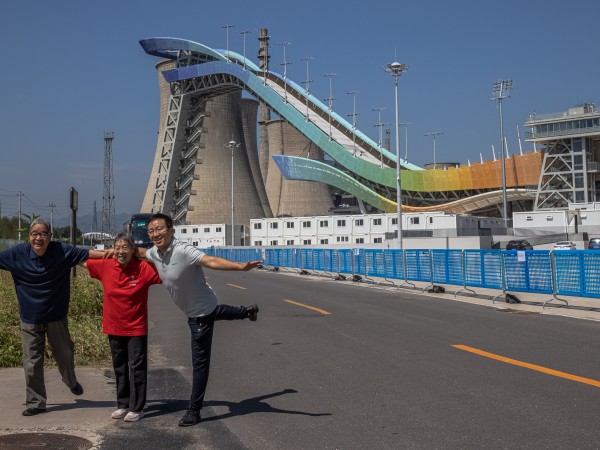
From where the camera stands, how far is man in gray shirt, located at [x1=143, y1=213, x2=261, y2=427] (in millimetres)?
5746

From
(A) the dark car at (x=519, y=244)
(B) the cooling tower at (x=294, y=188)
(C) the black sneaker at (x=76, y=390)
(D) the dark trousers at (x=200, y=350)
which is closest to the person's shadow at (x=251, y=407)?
(D) the dark trousers at (x=200, y=350)

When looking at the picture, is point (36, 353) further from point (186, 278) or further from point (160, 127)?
point (160, 127)

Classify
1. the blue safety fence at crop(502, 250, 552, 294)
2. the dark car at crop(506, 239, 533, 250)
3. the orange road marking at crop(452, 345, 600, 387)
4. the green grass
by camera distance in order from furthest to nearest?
1. the dark car at crop(506, 239, 533, 250)
2. the blue safety fence at crop(502, 250, 552, 294)
3. the green grass
4. the orange road marking at crop(452, 345, 600, 387)

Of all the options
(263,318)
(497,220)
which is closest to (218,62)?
(497,220)

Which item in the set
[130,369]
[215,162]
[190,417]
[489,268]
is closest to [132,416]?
[130,369]

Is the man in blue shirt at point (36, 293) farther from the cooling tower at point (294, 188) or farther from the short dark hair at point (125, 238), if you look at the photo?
the cooling tower at point (294, 188)

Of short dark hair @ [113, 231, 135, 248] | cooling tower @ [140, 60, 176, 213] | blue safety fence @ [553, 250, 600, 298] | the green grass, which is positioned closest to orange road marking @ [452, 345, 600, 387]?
short dark hair @ [113, 231, 135, 248]

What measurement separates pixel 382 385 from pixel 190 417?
6.85 feet

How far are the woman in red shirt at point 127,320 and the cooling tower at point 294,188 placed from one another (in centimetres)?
6846

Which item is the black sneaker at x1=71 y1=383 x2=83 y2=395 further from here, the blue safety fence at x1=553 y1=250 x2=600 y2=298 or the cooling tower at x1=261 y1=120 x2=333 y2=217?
the cooling tower at x1=261 y1=120 x2=333 y2=217

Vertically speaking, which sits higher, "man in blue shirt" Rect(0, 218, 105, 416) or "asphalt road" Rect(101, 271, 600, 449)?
"man in blue shirt" Rect(0, 218, 105, 416)

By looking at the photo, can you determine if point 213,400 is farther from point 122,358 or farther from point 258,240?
point 258,240

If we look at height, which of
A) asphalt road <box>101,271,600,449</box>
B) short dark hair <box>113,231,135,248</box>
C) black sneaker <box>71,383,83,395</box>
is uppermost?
short dark hair <box>113,231,135,248</box>

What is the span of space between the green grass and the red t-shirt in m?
3.01
